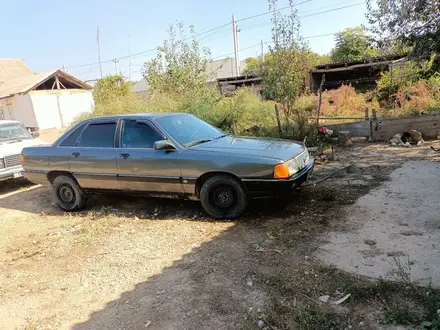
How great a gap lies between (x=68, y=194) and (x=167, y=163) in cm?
237

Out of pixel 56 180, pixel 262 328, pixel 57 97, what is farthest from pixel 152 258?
pixel 57 97

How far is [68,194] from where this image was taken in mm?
6551

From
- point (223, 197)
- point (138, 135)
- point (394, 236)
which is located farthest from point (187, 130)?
point (394, 236)

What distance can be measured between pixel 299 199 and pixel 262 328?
315cm

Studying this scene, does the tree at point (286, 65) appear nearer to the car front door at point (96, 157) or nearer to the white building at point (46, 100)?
the car front door at point (96, 157)

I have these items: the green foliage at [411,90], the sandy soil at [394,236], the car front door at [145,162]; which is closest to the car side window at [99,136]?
the car front door at [145,162]

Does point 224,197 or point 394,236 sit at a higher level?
point 224,197

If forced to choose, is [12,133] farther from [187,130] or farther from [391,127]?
[391,127]

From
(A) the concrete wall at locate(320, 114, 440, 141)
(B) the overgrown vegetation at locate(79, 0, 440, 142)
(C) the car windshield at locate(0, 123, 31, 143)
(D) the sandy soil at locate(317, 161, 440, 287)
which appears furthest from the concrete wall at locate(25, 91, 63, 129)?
(D) the sandy soil at locate(317, 161, 440, 287)

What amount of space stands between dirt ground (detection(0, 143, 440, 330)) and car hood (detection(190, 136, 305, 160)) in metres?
0.88

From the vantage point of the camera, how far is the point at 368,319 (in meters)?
2.84

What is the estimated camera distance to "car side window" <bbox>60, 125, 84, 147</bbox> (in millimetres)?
6359

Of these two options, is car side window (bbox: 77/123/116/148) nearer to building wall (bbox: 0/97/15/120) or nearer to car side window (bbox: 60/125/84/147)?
car side window (bbox: 60/125/84/147)

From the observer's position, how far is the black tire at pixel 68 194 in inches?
251
